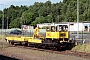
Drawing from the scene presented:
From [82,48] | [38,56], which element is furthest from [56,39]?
[38,56]

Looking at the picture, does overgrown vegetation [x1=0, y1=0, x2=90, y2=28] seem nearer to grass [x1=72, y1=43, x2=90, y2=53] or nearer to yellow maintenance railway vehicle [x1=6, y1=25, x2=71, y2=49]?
yellow maintenance railway vehicle [x1=6, y1=25, x2=71, y2=49]

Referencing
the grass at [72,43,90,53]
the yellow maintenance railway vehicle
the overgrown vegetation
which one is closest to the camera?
the grass at [72,43,90,53]

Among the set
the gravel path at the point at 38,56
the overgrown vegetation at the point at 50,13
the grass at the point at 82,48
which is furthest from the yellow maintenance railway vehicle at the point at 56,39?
the overgrown vegetation at the point at 50,13

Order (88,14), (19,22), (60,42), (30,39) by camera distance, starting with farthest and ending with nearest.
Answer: (19,22)
(88,14)
(30,39)
(60,42)

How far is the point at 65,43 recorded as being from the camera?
29.3 m

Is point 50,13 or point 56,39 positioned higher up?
point 50,13

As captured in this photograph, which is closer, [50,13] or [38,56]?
[38,56]

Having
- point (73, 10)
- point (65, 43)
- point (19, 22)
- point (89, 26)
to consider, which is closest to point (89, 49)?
point (65, 43)

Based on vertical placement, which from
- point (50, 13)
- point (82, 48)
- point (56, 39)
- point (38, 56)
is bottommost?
point (38, 56)

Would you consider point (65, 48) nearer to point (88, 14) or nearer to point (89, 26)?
point (89, 26)

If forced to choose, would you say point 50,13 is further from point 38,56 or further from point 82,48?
point 38,56

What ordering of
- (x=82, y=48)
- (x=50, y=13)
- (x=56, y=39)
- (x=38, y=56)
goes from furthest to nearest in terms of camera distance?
1. (x=50, y=13)
2. (x=56, y=39)
3. (x=82, y=48)
4. (x=38, y=56)

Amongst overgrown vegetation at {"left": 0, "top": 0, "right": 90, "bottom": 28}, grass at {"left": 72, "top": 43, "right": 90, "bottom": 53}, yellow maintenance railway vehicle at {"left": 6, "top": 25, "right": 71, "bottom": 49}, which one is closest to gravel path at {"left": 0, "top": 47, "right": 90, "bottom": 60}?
yellow maintenance railway vehicle at {"left": 6, "top": 25, "right": 71, "bottom": 49}

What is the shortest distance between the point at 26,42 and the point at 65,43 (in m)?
7.59
